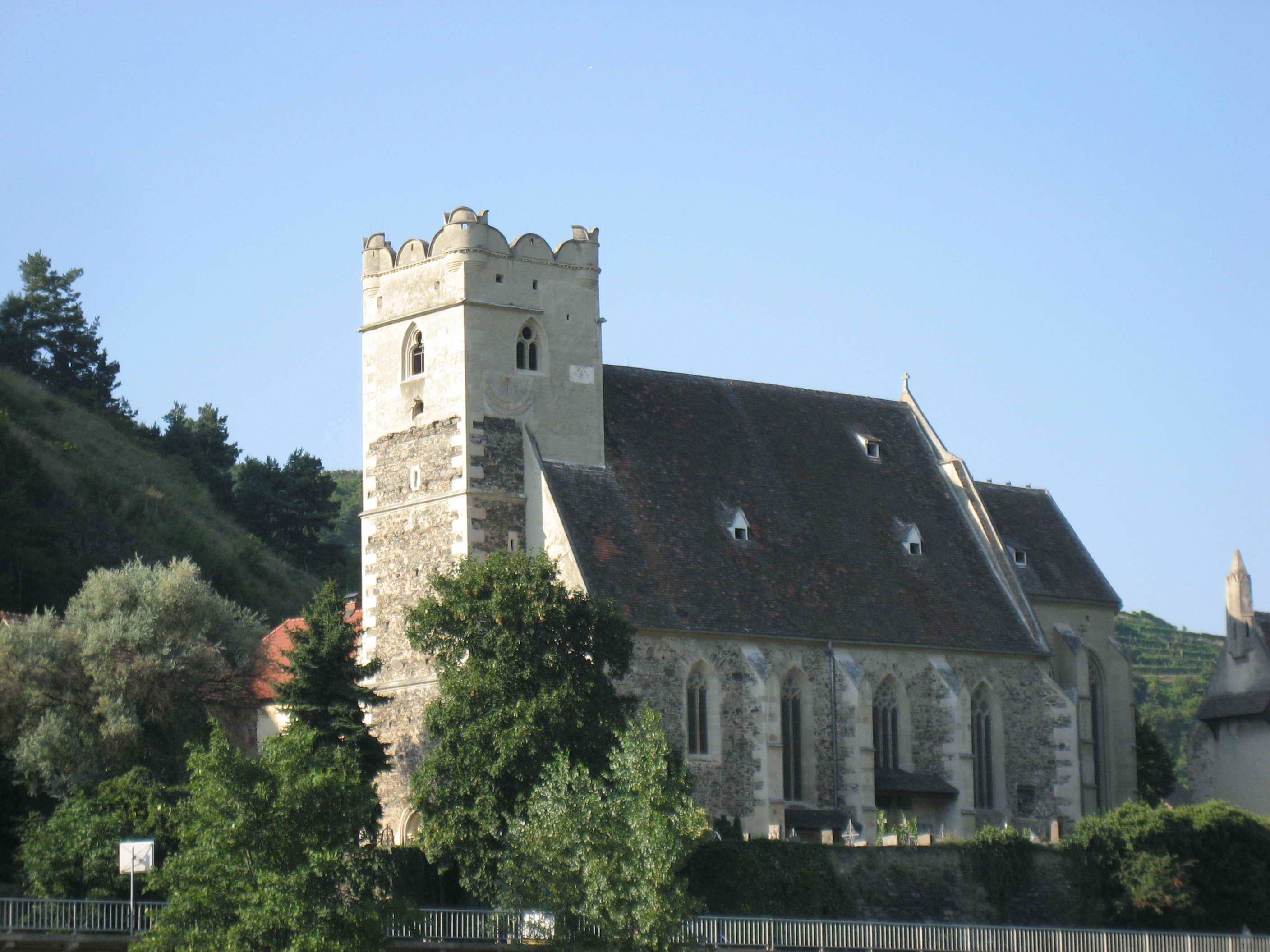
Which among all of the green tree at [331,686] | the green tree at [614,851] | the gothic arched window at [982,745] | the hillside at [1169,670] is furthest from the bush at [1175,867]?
→ the hillside at [1169,670]

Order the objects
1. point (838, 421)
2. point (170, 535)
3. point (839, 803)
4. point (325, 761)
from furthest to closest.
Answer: point (170, 535)
point (838, 421)
point (839, 803)
point (325, 761)

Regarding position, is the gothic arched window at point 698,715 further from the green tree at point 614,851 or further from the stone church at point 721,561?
the green tree at point 614,851

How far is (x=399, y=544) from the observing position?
4631 cm

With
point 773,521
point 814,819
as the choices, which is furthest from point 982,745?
point 773,521

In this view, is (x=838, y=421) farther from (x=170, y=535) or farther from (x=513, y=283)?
(x=170, y=535)

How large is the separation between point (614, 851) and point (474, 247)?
17594 mm

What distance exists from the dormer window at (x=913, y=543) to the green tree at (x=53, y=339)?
144 ft

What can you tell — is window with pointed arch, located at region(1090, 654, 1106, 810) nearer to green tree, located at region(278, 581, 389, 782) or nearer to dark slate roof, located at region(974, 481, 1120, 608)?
dark slate roof, located at region(974, 481, 1120, 608)

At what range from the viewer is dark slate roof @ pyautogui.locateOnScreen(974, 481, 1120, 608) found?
5356 centimetres

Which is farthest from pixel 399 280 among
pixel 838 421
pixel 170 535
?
pixel 170 535

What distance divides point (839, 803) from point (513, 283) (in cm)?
1463

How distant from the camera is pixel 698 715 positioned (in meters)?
44.8

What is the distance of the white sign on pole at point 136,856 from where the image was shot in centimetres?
3381

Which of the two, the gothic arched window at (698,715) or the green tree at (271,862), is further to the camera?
the gothic arched window at (698,715)
